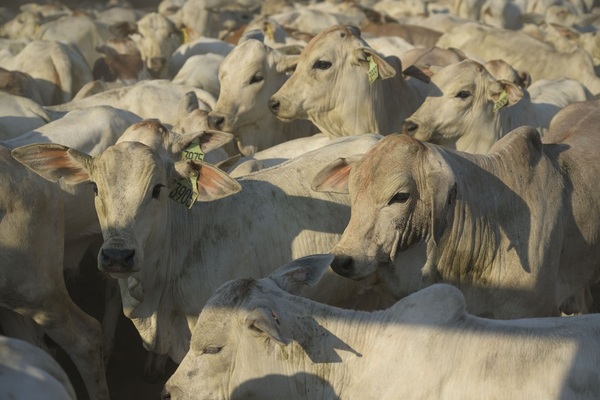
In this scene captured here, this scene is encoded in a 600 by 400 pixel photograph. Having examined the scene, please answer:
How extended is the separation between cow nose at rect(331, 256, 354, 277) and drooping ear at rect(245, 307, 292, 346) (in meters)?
0.81

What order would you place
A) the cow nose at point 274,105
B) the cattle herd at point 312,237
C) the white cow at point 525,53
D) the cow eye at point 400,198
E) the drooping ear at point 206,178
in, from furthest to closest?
the white cow at point 525,53, the cow nose at point 274,105, the drooping ear at point 206,178, the cow eye at point 400,198, the cattle herd at point 312,237

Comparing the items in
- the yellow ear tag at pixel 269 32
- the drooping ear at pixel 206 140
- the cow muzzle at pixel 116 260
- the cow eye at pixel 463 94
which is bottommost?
the yellow ear tag at pixel 269 32

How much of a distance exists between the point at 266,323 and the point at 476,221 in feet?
5.29

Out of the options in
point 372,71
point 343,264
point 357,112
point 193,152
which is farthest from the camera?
point 357,112

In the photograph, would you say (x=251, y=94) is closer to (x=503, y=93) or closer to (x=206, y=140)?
(x=503, y=93)

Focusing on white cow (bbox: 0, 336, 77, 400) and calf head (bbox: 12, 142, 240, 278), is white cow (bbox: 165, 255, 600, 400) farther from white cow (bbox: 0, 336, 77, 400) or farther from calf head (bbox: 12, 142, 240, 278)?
calf head (bbox: 12, 142, 240, 278)

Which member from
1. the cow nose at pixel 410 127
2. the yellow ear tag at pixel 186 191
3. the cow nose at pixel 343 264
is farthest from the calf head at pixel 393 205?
the cow nose at pixel 410 127

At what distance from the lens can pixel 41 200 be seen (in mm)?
5812

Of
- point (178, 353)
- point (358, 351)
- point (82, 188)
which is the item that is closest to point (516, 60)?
point (82, 188)

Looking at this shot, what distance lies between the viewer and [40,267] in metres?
5.71

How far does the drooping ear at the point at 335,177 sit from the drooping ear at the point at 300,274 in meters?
0.94

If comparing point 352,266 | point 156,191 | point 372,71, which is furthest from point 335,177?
point 372,71

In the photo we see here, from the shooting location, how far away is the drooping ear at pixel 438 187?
5.02 metres

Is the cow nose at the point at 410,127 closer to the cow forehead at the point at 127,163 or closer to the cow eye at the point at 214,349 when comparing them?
the cow forehead at the point at 127,163
